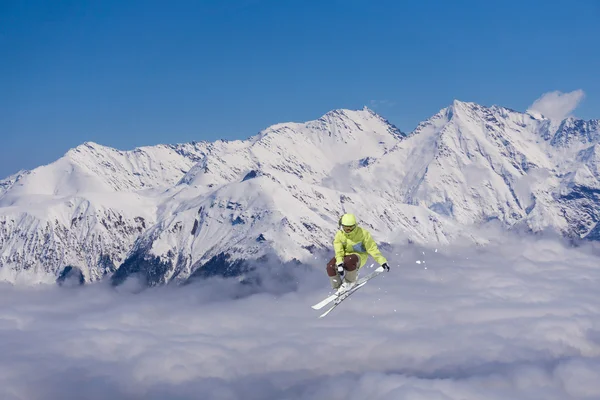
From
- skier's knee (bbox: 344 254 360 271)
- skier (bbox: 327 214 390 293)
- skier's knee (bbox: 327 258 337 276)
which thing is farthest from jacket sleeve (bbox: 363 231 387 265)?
skier's knee (bbox: 327 258 337 276)

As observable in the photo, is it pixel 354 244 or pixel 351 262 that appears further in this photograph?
pixel 351 262

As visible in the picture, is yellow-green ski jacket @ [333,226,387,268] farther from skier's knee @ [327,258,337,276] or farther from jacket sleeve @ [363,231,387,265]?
skier's knee @ [327,258,337,276]

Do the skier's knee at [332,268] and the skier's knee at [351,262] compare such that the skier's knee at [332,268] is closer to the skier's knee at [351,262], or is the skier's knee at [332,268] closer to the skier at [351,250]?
the skier at [351,250]

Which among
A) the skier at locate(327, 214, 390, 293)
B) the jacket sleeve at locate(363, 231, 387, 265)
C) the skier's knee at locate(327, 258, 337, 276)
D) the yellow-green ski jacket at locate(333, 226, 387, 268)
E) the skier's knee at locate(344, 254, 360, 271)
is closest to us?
the jacket sleeve at locate(363, 231, 387, 265)

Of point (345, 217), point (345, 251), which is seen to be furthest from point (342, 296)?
point (345, 217)

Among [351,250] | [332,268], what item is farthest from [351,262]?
[332,268]

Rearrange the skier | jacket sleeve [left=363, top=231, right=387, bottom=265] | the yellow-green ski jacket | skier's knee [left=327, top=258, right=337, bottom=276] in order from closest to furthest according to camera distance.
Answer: jacket sleeve [left=363, top=231, right=387, bottom=265], the skier, the yellow-green ski jacket, skier's knee [left=327, top=258, right=337, bottom=276]

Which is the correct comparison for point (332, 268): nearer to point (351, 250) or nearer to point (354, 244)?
point (351, 250)

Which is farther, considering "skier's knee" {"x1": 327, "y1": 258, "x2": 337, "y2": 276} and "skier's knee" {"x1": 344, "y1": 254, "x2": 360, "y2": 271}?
"skier's knee" {"x1": 327, "y1": 258, "x2": 337, "y2": 276}

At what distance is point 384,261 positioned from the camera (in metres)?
49.3

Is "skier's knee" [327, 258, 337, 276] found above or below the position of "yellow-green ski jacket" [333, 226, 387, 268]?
below

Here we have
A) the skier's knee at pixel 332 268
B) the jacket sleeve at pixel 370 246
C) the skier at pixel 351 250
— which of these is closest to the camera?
the jacket sleeve at pixel 370 246

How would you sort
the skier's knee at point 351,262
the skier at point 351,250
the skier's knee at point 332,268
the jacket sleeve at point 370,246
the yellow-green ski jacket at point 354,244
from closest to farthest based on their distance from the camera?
1. the jacket sleeve at point 370,246
2. the skier at point 351,250
3. the yellow-green ski jacket at point 354,244
4. the skier's knee at point 351,262
5. the skier's knee at point 332,268

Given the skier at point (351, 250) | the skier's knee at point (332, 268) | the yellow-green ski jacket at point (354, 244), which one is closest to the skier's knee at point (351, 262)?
the skier at point (351, 250)
